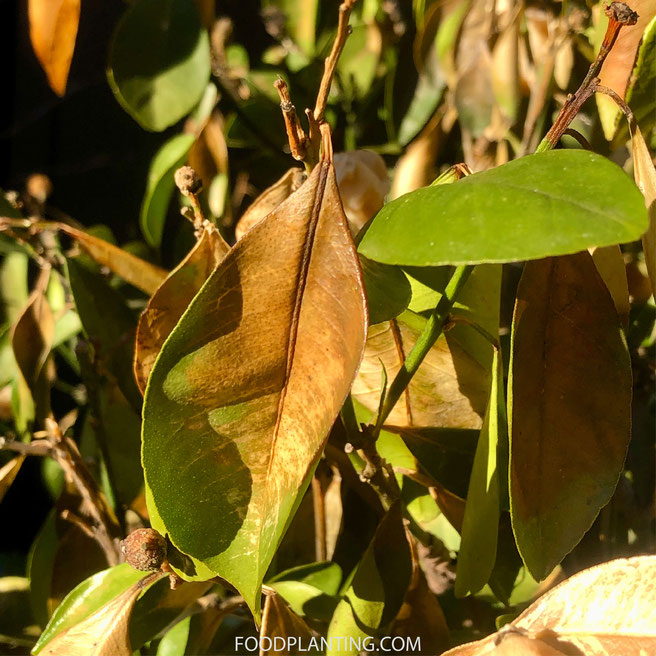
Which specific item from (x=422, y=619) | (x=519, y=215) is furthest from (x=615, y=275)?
(x=422, y=619)

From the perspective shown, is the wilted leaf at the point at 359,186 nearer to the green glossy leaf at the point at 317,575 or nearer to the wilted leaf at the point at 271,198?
the wilted leaf at the point at 271,198

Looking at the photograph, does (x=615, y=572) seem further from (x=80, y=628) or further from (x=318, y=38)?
(x=318, y=38)

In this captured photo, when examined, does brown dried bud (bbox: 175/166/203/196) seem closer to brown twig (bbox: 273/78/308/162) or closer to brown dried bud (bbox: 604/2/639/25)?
brown twig (bbox: 273/78/308/162)

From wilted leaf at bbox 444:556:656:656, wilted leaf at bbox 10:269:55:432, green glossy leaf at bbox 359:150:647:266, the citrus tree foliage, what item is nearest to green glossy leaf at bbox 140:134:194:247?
the citrus tree foliage

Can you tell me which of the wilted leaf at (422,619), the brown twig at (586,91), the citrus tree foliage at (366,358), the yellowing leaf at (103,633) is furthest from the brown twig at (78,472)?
the brown twig at (586,91)

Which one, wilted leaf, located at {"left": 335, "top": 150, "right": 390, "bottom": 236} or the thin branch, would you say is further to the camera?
wilted leaf, located at {"left": 335, "top": 150, "right": 390, "bottom": 236}

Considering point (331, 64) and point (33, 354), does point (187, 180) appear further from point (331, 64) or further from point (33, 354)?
point (33, 354)

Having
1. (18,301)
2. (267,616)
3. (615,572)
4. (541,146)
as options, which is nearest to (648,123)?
(541,146)
